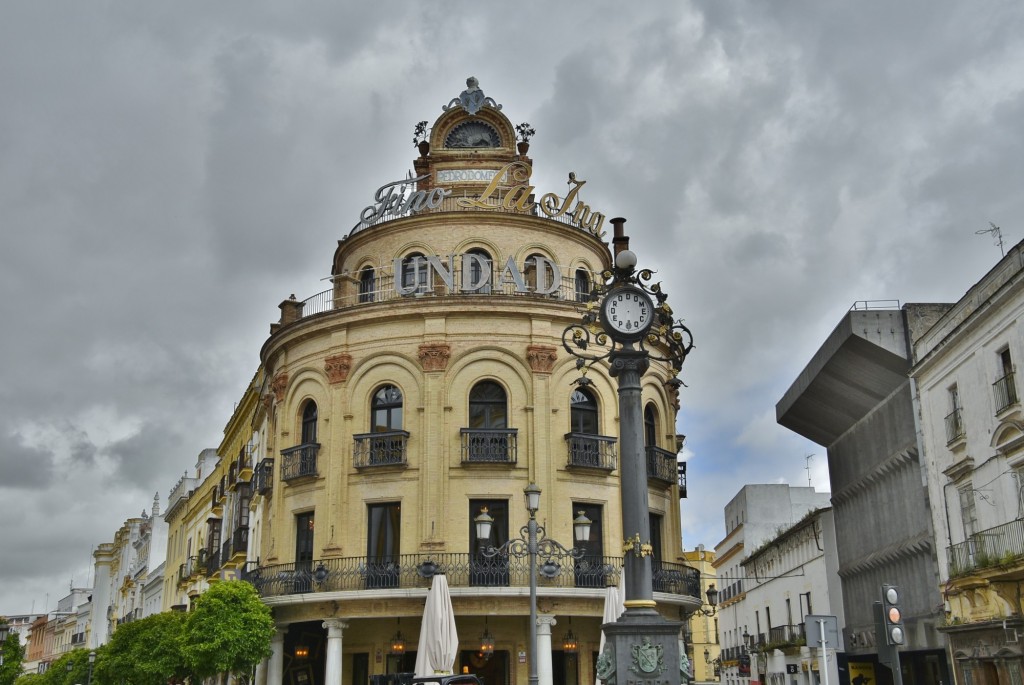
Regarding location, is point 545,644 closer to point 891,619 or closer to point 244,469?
point 244,469

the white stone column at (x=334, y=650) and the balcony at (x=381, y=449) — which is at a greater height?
the balcony at (x=381, y=449)

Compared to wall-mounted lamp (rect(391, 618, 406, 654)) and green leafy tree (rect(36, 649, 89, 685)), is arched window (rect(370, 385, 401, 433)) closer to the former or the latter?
wall-mounted lamp (rect(391, 618, 406, 654))

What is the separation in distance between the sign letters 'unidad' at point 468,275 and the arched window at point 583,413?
3505 mm

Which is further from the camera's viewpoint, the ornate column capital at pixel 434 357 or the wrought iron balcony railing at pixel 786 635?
the wrought iron balcony railing at pixel 786 635

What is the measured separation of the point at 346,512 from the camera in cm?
3272

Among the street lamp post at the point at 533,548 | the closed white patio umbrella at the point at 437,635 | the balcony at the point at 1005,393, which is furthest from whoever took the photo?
the closed white patio umbrella at the point at 437,635

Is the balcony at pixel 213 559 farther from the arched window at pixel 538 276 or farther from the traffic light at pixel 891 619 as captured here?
the traffic light at pixel 891 619

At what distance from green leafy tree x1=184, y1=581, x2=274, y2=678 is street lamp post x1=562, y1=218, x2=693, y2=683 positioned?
17343 mm

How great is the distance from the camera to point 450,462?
32281mm

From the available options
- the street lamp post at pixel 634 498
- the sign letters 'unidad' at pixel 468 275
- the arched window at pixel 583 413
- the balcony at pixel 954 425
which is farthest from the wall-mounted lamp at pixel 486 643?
the street lamp post at pixel 634 498

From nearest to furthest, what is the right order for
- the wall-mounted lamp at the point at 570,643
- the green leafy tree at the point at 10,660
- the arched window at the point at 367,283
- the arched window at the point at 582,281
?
the wall-mounted lamp at the point at 570,643 → the arched window at the point at 367,283 → the arched window at the point at 582,281 → the green leafy tree at the point at 10,660

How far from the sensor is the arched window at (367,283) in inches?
1452

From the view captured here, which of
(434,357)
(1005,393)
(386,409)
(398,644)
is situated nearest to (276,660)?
(398,644)

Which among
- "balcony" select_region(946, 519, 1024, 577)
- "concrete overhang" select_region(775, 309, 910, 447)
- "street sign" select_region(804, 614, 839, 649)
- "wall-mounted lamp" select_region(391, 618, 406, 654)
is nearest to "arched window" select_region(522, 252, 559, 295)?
"concrete overhang" select_region(775, 309, 910, 447)
